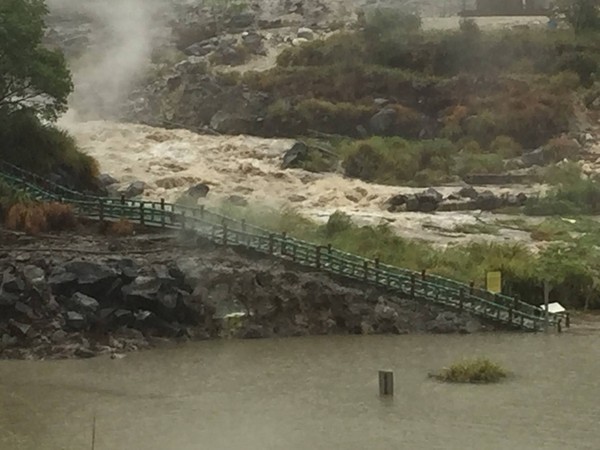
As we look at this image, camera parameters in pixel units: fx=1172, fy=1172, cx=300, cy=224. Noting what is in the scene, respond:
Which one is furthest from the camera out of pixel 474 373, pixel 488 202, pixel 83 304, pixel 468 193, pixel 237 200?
pixel 468 193

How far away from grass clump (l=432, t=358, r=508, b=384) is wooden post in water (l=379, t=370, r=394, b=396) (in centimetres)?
238

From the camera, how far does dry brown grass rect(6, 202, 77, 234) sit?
3803cm

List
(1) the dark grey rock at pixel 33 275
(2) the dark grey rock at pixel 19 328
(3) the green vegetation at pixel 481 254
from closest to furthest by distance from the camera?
(2) the dark grey rock at pixel 19 328 → (1) the dark grey rock at pixel 33 275 → (3) the green vegetation at pixel 481 254

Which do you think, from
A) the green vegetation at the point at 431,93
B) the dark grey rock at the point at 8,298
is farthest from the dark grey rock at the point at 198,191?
the dark grey rock at the point at 8,298

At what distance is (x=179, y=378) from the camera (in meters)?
29.6

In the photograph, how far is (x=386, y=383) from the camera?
27078mm

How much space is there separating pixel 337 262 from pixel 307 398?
11.4 metres

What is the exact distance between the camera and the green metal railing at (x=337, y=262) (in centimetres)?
3731

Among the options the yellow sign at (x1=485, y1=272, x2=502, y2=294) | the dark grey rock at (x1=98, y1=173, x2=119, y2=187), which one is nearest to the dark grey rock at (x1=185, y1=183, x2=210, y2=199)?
Answer: the dark grey rock at (x1=98, y1=173, x2=119, y2=187)

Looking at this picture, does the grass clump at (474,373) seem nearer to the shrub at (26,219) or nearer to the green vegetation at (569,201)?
the shrub at (26,219)

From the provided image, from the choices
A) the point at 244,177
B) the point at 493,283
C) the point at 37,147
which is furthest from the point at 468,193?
the point at 37,147

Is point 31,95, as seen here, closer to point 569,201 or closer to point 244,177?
point 244,177

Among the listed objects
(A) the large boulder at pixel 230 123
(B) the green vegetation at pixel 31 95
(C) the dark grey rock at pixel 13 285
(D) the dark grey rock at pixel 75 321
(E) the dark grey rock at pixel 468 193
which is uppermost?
(A) the large boulder at pixel 230 123

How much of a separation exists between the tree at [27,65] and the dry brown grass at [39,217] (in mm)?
6126
